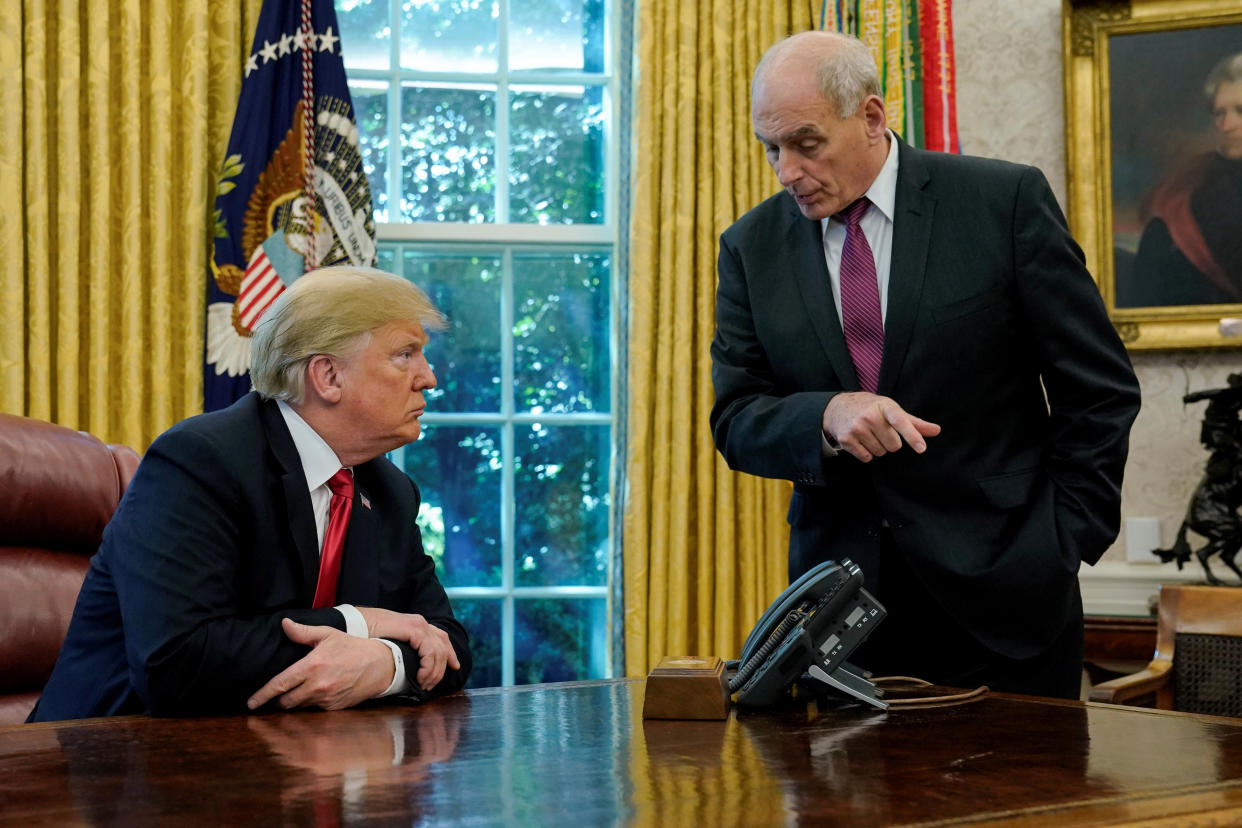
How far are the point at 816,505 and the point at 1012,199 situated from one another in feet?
2.03

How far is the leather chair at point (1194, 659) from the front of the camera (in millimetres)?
2340

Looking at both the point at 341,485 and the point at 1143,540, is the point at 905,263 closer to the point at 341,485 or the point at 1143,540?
the point at 341,485

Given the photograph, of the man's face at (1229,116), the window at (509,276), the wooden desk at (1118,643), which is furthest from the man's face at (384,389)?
the man's face at (1229,116)

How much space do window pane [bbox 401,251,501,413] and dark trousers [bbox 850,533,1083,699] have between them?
8.15 ft

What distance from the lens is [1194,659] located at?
2395mm

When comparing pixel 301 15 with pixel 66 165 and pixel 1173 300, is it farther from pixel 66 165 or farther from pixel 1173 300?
pixel 1173 300

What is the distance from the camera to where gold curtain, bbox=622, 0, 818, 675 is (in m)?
3.85

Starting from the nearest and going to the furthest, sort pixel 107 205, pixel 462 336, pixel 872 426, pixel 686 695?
pixel 686 695 < pixel 872 426 < pixel 107 205 < pixel 462 336

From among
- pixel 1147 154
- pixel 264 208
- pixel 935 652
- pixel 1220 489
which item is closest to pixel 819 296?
pixel 935 652

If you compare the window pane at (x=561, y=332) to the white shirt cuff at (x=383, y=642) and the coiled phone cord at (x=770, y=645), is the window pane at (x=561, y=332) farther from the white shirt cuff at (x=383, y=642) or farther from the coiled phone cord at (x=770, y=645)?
the coiled phone cord at (x=770, y=645)

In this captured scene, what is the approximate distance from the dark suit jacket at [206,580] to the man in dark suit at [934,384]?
692 mm

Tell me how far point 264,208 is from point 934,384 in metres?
2.39

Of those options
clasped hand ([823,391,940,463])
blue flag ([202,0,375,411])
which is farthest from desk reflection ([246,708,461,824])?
blue flag ([202,0,375,411])

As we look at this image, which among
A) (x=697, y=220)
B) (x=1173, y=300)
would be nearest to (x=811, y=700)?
(x=697, y=220)
